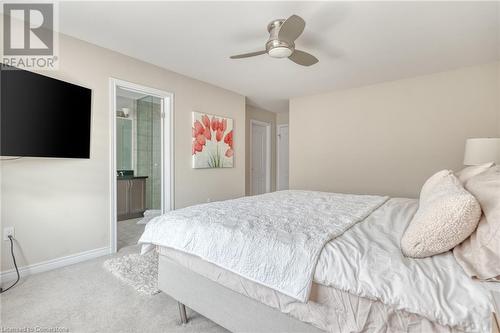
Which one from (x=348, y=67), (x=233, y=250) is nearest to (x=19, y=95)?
(x=233, y=250)

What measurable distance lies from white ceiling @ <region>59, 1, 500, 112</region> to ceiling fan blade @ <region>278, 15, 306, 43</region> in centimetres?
26

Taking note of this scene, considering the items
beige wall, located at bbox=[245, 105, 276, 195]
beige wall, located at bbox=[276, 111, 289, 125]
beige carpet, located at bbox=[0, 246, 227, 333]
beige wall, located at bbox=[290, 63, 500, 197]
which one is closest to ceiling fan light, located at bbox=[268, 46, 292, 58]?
beige carpet, located at bbox=[0, 246, 227, 333]

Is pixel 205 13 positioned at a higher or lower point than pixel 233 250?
higher

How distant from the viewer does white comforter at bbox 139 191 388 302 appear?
1108 millimetres

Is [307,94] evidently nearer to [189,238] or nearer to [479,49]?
[479,49]

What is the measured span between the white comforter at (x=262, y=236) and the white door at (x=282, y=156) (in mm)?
4221

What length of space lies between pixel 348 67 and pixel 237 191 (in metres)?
2.76

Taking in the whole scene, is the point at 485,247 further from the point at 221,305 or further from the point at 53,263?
the point at 53,263

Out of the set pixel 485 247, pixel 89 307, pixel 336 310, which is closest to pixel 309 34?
pixel 485 247

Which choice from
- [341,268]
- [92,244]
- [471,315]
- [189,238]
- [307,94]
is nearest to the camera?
[471,315]

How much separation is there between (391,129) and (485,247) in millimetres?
3300

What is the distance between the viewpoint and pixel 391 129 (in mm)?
3768

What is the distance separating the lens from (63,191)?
8.14 ft

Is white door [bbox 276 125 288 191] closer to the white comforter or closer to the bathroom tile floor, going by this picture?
the bathroom tile floor
